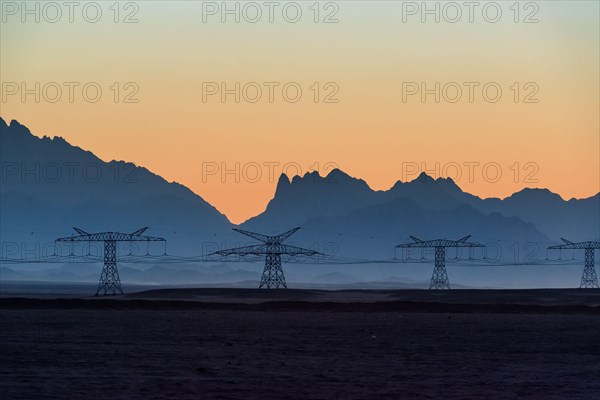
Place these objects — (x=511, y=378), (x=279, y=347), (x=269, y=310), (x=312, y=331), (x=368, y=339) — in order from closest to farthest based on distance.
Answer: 1. (x=511, y=378)
2. (x=279, y=347)
3. (x=368, y=339)
4. (x=312, y=331)
5. (x=269, y=310)

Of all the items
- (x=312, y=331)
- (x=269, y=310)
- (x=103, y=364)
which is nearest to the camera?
(x=103, y=364)

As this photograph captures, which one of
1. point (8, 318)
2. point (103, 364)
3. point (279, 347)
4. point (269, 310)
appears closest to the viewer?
point (103, 364)

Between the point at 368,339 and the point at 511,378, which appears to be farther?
the point at 368,339

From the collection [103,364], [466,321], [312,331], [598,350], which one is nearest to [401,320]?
[466,321]

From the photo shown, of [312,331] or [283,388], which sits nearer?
[283,388]

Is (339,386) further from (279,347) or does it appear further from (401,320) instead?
(401,320)

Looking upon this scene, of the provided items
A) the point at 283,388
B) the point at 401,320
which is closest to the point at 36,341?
the point at 283,388

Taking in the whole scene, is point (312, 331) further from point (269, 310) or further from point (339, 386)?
point (269, 310)
